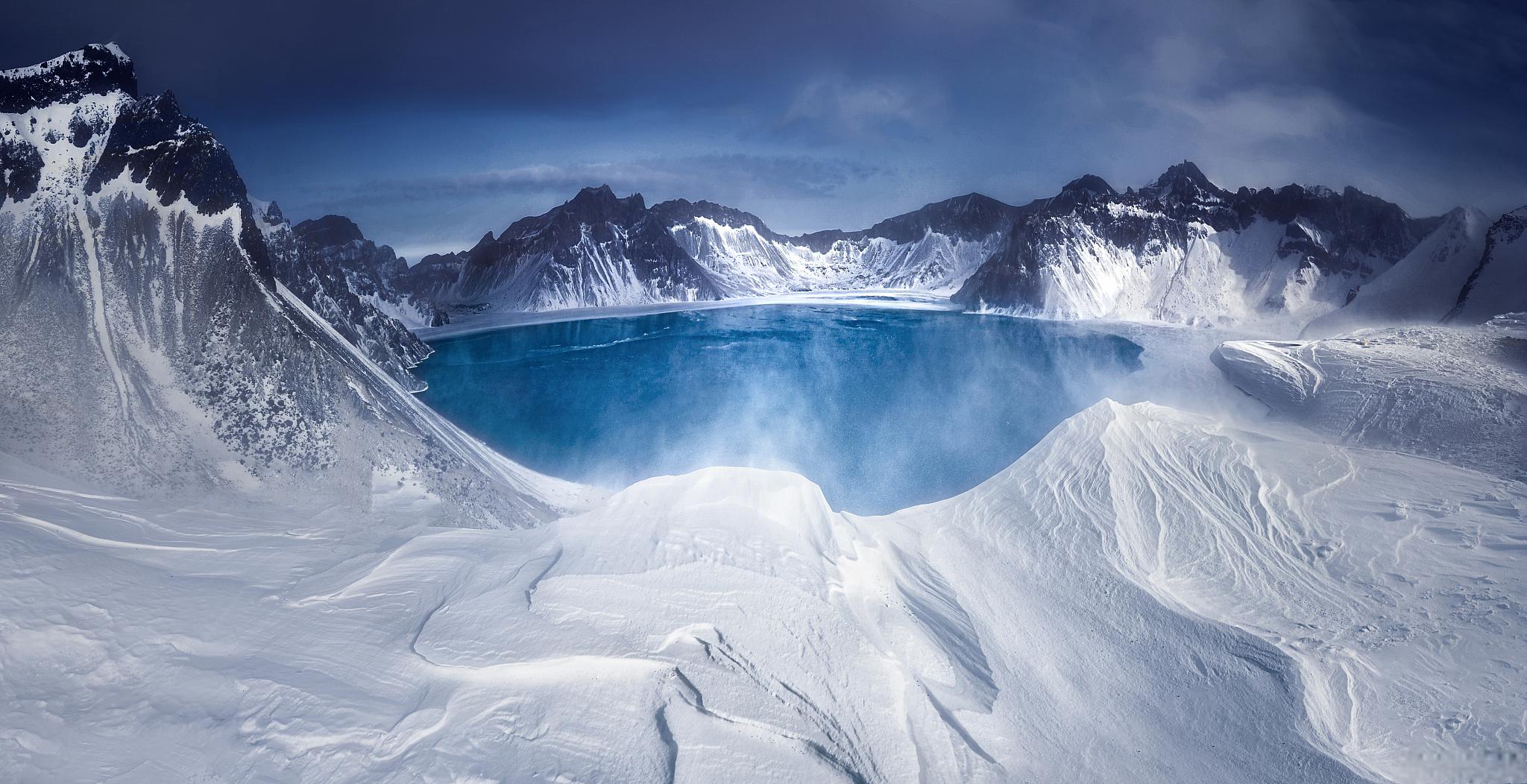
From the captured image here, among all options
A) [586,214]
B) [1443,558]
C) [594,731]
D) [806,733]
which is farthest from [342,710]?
[586,214]

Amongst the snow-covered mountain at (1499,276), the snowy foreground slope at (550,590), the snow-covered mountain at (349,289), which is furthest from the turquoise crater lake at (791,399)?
the snow-covered mountain at (1499,276)

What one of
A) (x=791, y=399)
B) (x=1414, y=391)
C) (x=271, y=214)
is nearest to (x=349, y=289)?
(x=271, y=214)

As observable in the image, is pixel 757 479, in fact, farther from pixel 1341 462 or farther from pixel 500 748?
pixel 1341 462

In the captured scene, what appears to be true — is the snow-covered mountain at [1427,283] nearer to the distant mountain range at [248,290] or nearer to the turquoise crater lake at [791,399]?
the distant mountain range at [248,290]

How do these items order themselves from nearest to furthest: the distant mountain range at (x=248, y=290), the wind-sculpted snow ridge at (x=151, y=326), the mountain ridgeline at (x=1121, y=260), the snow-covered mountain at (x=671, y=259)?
Answer: 1. the wind-sculpted snow ridge at (x=151, y=326)
2. the distant mountain range at (x=248, y=290)
3. the mountain ridgeline at (x=1121, y=260)
4. the snow-covered mountain at (x=671, y=259)

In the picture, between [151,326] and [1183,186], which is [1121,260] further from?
[151,326]
